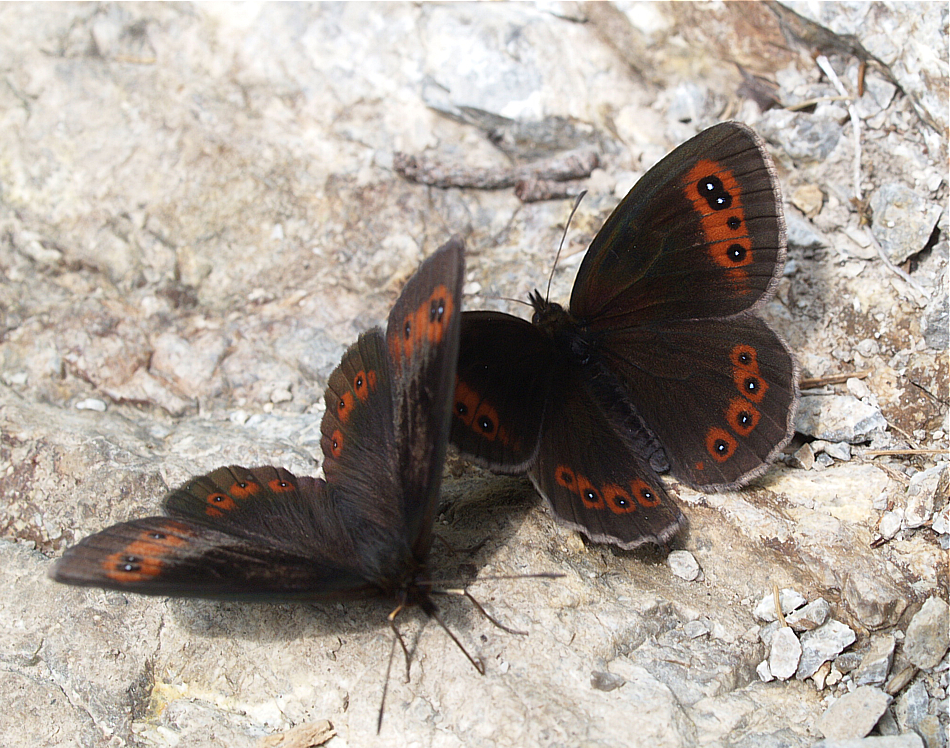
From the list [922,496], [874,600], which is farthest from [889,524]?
[874,600]

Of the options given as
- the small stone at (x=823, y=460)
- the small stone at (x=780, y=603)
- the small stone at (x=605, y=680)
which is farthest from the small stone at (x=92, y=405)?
the small stone at (x=823, y=460)

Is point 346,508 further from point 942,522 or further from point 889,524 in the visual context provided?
point 942,522

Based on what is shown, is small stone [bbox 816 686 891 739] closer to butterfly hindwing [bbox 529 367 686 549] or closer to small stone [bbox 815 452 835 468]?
butterfly hindwing [bbox 529 367 686 549]

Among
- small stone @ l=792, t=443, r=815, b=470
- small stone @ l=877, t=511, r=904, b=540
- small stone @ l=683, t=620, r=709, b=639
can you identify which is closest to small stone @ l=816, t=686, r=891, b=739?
small stone @ l=683, t=620, r=709, b=639

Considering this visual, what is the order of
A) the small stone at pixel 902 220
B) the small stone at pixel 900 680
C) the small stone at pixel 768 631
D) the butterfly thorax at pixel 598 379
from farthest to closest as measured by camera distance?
the small stone at pixel 902 220
the butterfly thorax at pixel 598 379
the small stone at pixel 768 631
the small stone at pixel 900 680

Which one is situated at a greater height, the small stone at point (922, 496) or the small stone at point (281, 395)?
the small stone at point (922, 496)

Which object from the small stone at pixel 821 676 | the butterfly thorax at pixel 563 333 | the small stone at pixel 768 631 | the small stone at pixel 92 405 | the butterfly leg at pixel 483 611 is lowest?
the small stone at pixel 92 405

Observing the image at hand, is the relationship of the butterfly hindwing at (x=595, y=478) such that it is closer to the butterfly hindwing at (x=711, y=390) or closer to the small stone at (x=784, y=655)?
the butterfly hindwing at (x=711, y=390)
